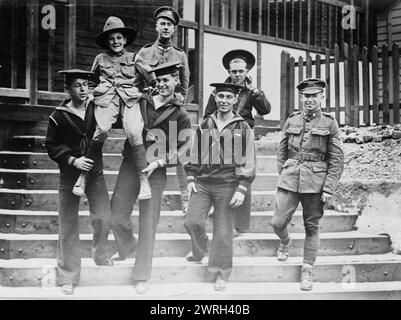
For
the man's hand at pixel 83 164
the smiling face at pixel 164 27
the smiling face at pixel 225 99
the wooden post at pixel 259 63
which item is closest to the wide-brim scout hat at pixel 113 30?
the smiling face at pixel 164 27

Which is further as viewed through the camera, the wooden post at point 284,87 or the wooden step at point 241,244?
the wooden post at point 284,87

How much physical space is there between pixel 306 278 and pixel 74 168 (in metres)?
2.38

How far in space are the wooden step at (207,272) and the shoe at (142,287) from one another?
0.26 meters

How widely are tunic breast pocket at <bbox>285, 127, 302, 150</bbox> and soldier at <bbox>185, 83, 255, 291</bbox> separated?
41 centimetres

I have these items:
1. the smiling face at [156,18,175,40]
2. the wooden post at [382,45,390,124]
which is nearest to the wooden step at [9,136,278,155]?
the smiling face at [156,18,175,40]

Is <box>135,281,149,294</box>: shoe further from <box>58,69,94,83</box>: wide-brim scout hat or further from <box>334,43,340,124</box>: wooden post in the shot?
<box>334,43,340,124</box>: wooden post

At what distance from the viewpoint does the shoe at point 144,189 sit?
14.9 feet

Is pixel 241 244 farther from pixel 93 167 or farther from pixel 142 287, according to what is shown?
pixel 93 167

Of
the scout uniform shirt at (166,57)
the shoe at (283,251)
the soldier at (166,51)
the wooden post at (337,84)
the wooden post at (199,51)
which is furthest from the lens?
the wooden post at (337,84)

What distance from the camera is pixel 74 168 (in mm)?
4629

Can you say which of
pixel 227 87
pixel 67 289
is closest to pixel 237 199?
pixel 227 87

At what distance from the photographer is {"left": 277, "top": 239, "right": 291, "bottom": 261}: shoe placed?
5141 mm

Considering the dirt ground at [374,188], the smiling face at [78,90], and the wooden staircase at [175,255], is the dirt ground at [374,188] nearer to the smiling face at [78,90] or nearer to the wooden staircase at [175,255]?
the wooden staircase at [175,255]

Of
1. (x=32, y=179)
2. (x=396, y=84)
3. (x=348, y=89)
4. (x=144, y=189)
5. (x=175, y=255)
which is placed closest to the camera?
(x=144, y=189)
